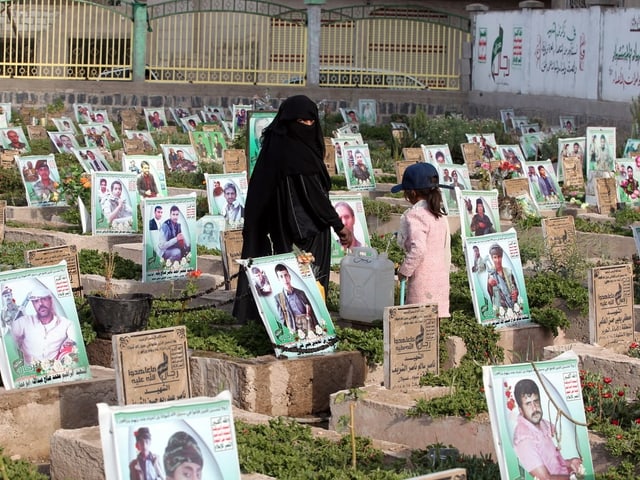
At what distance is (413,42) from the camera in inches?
1324

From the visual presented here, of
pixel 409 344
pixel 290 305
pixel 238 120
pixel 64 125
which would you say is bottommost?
pixel 409 344

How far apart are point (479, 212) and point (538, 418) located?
236 inches

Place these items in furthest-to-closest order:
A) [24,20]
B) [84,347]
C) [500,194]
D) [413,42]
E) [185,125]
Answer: [413,42]
[24,20]
[185,125]
[500,194]
[84,347]

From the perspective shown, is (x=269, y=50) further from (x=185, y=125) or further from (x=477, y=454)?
(x=477, y=454)

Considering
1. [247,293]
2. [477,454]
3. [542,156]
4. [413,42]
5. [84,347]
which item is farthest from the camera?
[413,42]

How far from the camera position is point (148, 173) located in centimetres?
1386

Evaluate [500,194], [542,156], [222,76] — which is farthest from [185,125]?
[500,194]

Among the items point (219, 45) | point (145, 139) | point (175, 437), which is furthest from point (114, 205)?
point (219, 45)

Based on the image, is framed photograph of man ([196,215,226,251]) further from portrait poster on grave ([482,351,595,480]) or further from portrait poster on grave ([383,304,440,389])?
portrait poster on grave ([482,351,595,480])

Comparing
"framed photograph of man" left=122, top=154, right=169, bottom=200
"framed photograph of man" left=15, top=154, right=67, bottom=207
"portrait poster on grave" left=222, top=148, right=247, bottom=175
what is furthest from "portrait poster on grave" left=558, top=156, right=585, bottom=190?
"framed photograph of man" left=15, top=154, right=67, bottom=207

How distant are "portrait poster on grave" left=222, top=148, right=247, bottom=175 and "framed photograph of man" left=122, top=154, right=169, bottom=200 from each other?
5.23ft

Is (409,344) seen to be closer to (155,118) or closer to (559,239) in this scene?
(559,239)

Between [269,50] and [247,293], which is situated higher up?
[269,50]

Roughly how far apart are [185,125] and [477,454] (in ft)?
56.6
